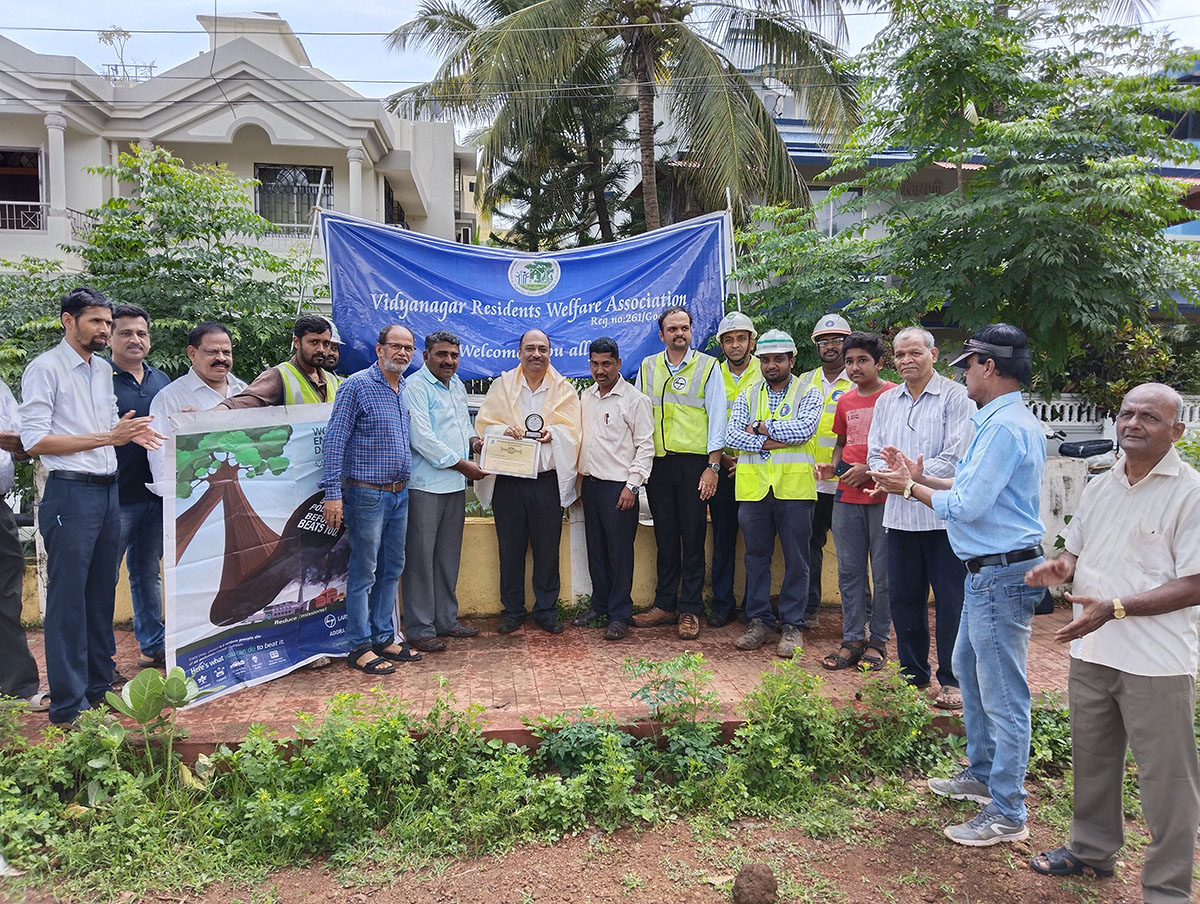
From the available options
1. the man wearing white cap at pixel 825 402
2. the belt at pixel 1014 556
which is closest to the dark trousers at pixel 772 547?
the man wearing white cap at pixel 825 402

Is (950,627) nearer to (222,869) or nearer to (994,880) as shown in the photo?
(994,880)

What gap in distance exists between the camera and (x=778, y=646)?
16.4ft

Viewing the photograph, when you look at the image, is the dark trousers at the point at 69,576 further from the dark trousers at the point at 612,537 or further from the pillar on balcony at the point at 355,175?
the pillar on balcony at the point at 355,175

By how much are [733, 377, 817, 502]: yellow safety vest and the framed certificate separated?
4.44ft

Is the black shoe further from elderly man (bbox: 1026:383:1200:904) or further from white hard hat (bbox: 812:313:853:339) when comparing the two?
elderly man (bbox: 1026:383:1200:904)

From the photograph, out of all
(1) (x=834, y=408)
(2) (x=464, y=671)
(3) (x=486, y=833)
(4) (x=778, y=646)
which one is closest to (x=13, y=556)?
(2) (x=464, y=671)

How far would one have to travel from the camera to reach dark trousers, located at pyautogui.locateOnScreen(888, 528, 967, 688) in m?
4.14

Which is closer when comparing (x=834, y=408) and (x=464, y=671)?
(x=464, y=671)

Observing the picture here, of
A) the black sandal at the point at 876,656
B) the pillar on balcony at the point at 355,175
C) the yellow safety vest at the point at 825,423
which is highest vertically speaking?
the pillar on balcony at the point at 355,175

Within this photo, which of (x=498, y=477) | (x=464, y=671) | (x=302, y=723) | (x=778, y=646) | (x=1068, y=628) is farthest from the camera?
(x=498, y=477)

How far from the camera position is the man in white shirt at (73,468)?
12.1ft

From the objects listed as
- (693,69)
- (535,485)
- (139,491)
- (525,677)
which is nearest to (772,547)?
(535,485)

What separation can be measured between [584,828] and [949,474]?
2.54 metres

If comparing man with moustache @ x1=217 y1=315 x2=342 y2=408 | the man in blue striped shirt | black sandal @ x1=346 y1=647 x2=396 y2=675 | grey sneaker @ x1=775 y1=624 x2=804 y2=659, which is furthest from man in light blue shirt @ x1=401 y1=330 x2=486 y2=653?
grey sneaker @ x1=775 y1=624 x2=804 y2=659
